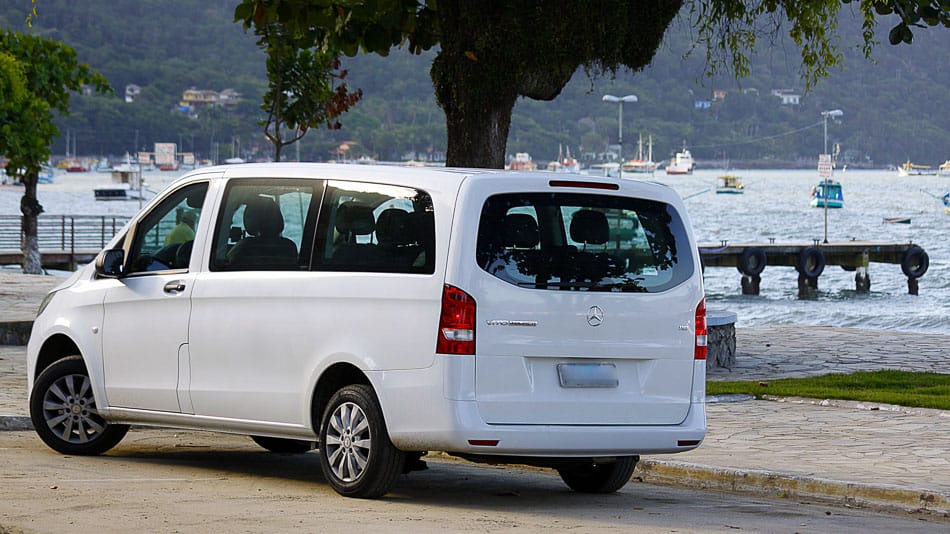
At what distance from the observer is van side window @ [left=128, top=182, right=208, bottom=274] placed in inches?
406

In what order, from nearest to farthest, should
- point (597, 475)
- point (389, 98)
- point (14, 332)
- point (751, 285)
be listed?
point (597, 475) < point (14, 332) < point (751, 285) < point (389, 98)

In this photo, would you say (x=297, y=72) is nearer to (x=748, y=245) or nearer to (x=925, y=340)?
(x=925, y=340)

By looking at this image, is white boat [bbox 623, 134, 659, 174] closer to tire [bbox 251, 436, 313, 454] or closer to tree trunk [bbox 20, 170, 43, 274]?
tree trunk [bbox 20, 170, 43, 274]

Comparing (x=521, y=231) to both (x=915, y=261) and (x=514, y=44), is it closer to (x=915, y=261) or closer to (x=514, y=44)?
(x=514, y=44)

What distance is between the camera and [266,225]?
32.2 feet

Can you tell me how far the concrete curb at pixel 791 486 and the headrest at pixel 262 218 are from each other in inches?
124

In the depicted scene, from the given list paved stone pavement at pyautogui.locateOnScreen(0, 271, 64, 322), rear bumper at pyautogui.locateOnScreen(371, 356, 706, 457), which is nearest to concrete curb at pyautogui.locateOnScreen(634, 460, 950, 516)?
rear bumper at pyautogui.locateOnScreen(371, 356, 706, 457)

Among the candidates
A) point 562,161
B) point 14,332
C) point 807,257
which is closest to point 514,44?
point 14,332

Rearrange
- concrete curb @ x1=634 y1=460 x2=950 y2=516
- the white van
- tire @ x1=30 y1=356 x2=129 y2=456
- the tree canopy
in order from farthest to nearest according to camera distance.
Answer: the tree canopy → tire @ x1=30 y1=356 x2=129 y2=456 → concrete curb @ x1=634 y1=460 x2=950 y2=516 → the white van

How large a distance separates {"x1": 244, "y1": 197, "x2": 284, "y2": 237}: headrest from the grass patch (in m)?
7.03

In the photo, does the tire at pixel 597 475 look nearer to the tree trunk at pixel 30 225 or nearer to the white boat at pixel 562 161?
the tree trunk at pixel 30 225

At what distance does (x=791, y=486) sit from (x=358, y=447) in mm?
2913

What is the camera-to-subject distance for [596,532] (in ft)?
26.7

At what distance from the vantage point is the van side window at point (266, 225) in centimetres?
952
